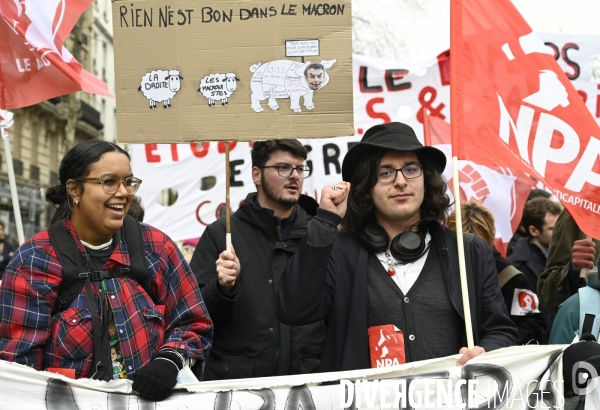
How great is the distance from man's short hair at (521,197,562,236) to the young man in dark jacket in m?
2.36

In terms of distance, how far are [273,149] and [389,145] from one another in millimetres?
1309

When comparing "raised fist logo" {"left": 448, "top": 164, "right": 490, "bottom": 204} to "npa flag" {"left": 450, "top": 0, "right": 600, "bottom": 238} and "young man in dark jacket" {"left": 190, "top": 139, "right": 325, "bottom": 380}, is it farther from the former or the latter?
"npa flag" {"left": 450, "top": 0, "right": 600, "bottom": 238}

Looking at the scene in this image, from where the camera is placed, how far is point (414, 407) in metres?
3.37

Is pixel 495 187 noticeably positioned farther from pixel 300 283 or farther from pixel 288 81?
pixel 300 283

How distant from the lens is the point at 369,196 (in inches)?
147

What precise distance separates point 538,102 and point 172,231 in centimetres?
477

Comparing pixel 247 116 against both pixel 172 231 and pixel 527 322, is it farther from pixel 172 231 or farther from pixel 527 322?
pixel 172 231

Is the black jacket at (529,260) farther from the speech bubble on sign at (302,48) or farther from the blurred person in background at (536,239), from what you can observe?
the speech bubble on sign at (302,48)

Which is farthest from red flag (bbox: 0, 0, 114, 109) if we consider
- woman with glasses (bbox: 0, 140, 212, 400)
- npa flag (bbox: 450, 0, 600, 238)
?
npa flag (bbox: 450, 0, 600, 238)

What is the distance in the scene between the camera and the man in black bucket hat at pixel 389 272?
3.48m

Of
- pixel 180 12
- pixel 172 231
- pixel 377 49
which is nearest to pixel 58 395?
pixel 180 12

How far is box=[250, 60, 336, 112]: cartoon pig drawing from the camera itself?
3854mm

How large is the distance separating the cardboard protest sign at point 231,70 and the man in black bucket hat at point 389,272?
31 centimetres

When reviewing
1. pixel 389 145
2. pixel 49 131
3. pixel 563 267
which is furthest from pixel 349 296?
pixel 49 131
